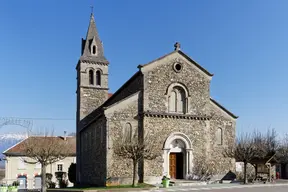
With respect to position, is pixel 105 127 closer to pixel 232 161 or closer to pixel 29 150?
pixel 29 150

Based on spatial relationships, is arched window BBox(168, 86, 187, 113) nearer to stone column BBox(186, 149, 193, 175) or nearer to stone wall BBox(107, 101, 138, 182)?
stone wall BBox(107, 101, 138, 182)

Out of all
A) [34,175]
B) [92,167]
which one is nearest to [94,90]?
[92,167]

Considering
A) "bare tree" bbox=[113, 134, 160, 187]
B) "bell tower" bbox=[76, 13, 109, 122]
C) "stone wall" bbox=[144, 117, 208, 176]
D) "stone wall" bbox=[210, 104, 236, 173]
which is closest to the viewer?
"bare tree" bbox=[113, 134, 160, 187]

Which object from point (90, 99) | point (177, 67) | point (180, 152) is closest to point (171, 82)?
point (177, 67)

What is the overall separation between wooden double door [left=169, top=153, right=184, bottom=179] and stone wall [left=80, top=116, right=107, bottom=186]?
5991 millimetres

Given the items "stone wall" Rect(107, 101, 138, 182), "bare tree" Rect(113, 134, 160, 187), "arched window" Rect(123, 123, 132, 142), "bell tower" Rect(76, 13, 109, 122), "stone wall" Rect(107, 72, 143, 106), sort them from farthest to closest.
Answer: "bell tower" Rect(76, 13, 109, 122), "stone wall" Rect(107, 72, 143, 106), "arched window" Rect(123, 123, 132, 142), "stone wall" Rect(107, 101, 138, 182), "bare tree" Rect(113, 134, 160, 187)

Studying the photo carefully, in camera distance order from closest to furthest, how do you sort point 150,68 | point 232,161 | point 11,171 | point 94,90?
point 150,68
point 232,161
point 94,90
point 11,171

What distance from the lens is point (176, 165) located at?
90.1 feet

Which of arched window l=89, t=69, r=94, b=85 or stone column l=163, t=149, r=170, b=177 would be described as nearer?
stone column l=163, t=149, r=170, b=177

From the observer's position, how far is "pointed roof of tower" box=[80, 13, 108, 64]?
40.4 metres

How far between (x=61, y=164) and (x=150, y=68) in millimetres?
30836

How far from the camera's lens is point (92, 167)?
Result: 30328 mm

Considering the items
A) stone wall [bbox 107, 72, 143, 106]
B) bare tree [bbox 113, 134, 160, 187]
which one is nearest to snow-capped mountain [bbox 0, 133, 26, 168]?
stone wall [bbox 107, 72, 143, 106]

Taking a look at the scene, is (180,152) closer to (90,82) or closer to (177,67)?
(177,67)
